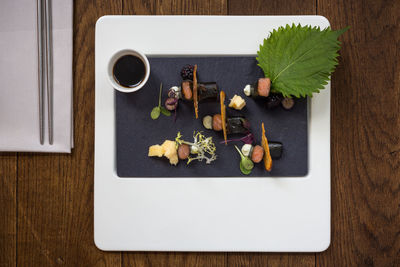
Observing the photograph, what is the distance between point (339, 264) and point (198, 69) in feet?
2.48

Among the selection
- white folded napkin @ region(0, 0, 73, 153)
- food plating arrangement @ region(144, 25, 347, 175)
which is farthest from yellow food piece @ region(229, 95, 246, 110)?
white folded napkin @ region(0, 0, 73, 153)

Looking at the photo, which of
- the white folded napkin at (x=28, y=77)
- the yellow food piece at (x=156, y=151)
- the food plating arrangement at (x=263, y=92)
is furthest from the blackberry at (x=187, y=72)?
the white folded napkin at (x=28, y=77)

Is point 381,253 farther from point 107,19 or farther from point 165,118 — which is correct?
point 107,19

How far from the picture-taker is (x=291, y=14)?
2.47 ft

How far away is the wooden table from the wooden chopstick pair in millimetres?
71

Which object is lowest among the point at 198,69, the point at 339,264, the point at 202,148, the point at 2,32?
the point at 339,264

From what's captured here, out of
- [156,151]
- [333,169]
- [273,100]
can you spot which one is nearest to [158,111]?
[156,151]

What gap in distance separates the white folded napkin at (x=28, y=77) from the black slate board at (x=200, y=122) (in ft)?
0.59

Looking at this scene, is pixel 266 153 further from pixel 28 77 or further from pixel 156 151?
pixel 28 77

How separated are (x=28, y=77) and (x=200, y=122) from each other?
0.55m

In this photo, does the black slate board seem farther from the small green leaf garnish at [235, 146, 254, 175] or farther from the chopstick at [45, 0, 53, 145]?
the chopstick at [45, 0, 53, 145]

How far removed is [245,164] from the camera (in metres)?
0.72

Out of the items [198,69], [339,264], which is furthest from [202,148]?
[339,264]

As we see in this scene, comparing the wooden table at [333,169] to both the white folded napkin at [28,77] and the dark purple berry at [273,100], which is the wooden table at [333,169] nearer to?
the white folded napkin at [28,77]
